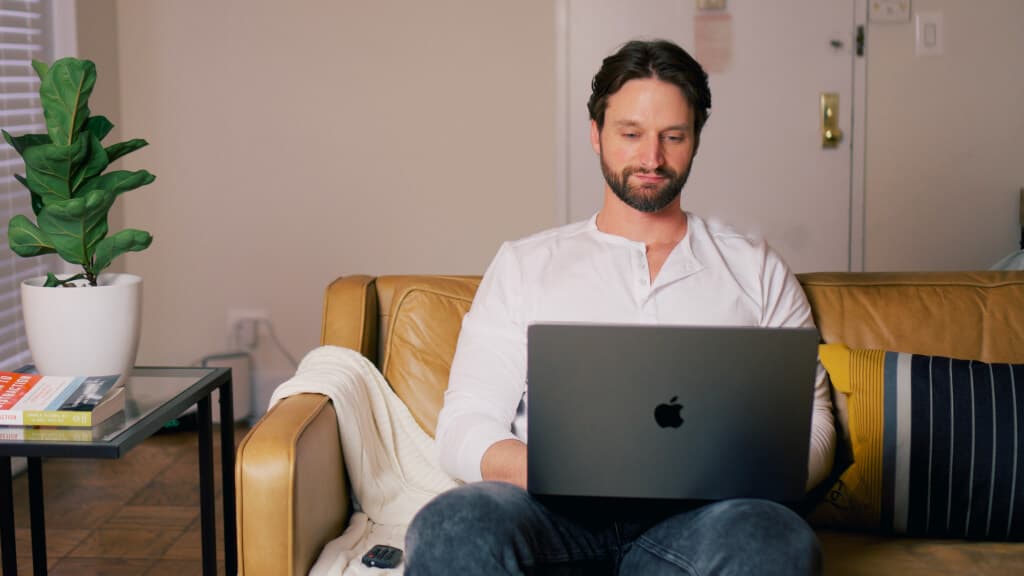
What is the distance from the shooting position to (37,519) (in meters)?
2.15

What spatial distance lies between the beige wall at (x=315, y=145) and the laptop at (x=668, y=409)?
252cm

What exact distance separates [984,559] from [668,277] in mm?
656

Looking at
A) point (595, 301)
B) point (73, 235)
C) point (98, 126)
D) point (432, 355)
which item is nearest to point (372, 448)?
point (432, 355)

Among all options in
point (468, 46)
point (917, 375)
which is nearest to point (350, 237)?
point (468, 46)

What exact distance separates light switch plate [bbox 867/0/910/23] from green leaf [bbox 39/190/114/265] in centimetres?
277

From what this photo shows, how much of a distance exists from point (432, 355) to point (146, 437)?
538 mm

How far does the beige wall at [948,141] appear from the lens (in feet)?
12.5

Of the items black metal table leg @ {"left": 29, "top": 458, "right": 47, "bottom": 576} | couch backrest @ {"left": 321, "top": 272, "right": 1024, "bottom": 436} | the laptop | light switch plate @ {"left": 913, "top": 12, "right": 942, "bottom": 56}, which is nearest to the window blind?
black metal table leg @ {"left": 29, "top": 458, "right": 47, "bottom": 576}

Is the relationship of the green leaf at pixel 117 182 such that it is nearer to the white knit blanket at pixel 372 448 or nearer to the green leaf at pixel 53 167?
the green leaf at pixel 53 167

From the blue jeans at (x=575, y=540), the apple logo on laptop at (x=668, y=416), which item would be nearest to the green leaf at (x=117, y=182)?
the blue jeans at (x=575, y=540)

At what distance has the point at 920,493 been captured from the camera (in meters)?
1.83

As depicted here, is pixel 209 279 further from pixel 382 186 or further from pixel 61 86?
pixel 61 86

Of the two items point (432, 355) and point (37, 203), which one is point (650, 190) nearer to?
point (432, 355)

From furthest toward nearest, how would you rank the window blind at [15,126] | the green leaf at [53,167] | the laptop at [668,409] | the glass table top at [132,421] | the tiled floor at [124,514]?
the window blind at [15,126] < the tiled floor at [124,514] < the green leaf at [53,167] < the glass table top at [132,421] < the laptop at [668,409]
